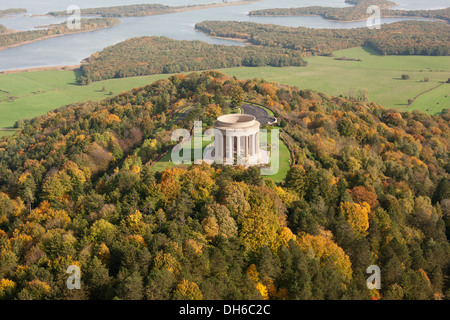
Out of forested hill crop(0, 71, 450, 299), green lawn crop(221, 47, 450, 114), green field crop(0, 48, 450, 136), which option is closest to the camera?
forested hill crop(0, 71, 450, 299)

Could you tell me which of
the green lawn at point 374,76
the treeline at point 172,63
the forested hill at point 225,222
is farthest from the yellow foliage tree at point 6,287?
the treeline at point 172,63

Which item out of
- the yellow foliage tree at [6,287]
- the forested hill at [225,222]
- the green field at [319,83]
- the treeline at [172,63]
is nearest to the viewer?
the forested hill at [225,222]

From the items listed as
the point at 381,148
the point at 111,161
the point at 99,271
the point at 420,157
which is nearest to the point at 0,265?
the point at 99,271

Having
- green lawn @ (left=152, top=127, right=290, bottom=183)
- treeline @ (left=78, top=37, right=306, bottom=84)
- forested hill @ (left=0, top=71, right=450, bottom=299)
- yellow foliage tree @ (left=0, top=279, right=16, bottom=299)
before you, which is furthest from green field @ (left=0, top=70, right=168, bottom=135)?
yellow foliage tree @ (left=0, top=279, right=16, bottom=299)

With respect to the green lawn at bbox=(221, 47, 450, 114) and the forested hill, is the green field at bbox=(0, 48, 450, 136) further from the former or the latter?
the forested hill

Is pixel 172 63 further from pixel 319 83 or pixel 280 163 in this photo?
pixel 280 163

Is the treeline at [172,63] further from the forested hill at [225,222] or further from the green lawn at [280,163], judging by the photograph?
the green lawn at [280,163]
